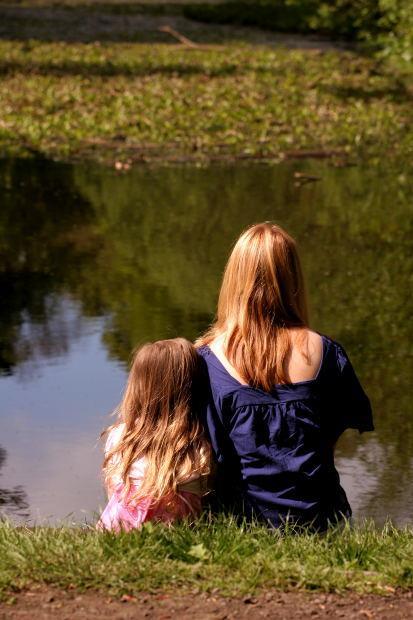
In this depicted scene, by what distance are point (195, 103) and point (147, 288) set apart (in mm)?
8895

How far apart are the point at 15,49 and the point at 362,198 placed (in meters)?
11.3

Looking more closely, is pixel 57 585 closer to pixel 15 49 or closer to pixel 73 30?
pixel 15 49

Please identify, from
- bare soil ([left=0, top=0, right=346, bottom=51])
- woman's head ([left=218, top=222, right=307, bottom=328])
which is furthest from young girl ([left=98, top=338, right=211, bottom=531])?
bare soil ([left=0, top=0, right=346, bottom=51])

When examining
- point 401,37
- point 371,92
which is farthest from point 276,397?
point 371,92

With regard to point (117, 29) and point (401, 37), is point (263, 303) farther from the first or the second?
point (117, 29)

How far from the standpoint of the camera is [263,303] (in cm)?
446

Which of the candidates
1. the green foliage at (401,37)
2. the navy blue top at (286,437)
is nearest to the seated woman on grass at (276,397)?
the navy blue top at (286,437)

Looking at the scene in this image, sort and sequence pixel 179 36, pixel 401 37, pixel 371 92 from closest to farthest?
pixel 401 37, pixel 371 92, pixel 179 36

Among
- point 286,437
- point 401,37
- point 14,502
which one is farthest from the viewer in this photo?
point 401,37

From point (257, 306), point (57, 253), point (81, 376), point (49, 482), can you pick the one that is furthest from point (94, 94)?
point (257, 306)

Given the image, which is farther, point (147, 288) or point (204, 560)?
point (147, 288)

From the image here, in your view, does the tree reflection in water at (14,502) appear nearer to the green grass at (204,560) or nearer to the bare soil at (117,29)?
the green grass at (204,560)

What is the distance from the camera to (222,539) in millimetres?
4191

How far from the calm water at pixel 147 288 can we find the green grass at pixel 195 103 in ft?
4.15
